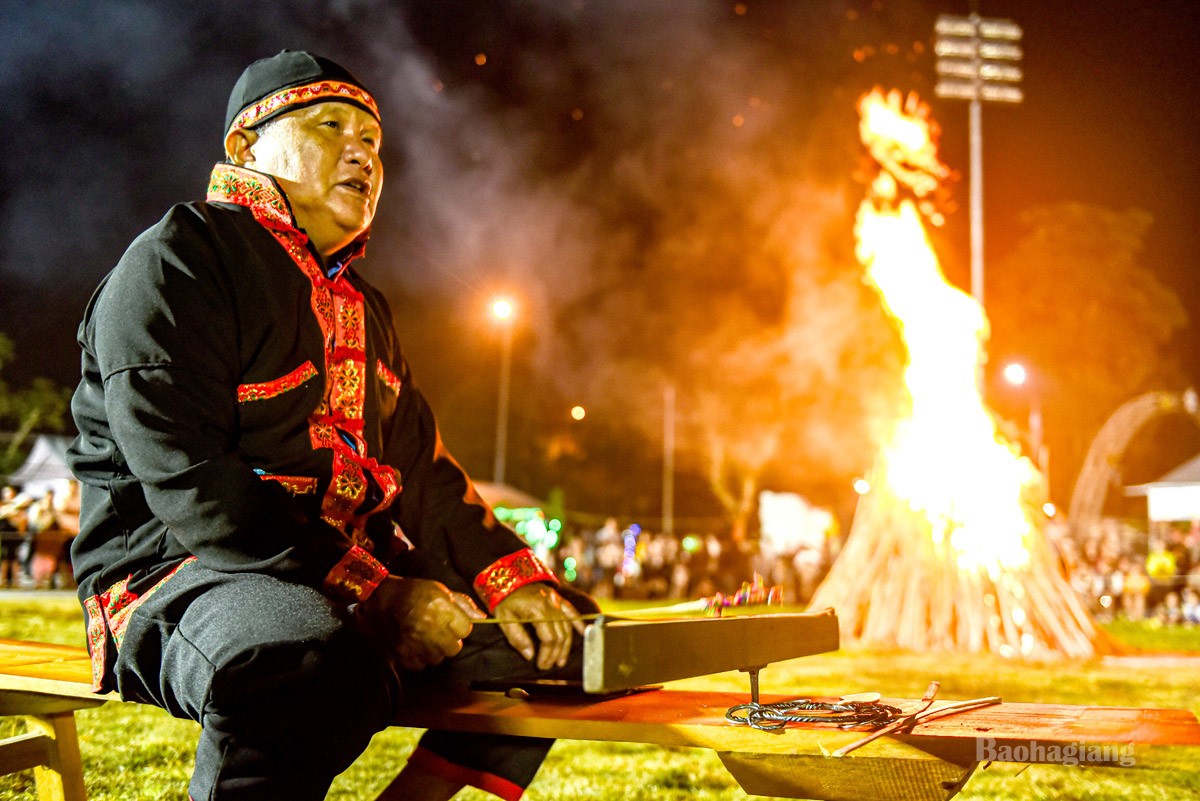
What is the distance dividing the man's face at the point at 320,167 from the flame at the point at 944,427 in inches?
326

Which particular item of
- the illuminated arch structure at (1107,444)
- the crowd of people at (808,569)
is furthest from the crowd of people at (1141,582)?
the illuminated arch structure at (1107,444)

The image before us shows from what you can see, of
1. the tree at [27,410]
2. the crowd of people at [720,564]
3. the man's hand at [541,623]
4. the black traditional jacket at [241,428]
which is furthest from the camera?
the tree at [27,410]

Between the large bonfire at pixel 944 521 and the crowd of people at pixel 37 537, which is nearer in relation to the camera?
the large bonfire at pixel 944 521

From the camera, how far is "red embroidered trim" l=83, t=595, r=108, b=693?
6.17 feet

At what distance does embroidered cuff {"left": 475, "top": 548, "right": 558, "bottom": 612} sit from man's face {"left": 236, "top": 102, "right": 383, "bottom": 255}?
927 millimetres

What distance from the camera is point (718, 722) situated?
1.75 meters

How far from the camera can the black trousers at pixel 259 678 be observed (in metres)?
1.52

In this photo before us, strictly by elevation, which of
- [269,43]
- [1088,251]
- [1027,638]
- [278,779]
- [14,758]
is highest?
[1088,251]

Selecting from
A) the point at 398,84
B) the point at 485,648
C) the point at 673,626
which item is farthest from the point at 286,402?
the point at 398,84

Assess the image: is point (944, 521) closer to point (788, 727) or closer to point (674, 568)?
point (788, 727)

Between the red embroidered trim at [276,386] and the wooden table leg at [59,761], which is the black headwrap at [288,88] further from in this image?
the wooden table leg at [59,761]

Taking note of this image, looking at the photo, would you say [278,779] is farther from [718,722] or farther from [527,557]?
[527,557]

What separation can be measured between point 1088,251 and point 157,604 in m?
32.3

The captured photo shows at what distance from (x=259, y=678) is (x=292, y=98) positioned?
59.6 inches
